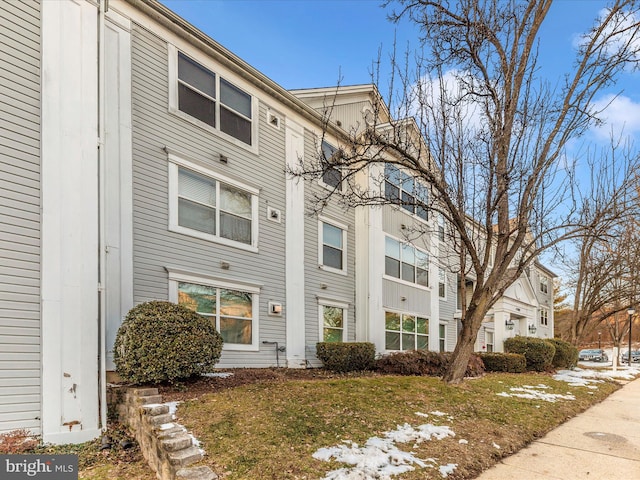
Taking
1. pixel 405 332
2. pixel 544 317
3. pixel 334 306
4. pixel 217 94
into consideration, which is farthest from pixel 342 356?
pixel 544 317

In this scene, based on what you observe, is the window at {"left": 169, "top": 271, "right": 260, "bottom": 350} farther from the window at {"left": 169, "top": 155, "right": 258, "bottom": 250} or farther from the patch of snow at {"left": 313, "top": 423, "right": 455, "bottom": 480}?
the patch of snow at {"left": 313, "top": 423, "right": 455, "bottom": 480}

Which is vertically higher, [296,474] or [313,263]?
[313,263]

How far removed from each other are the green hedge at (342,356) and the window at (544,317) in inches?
928

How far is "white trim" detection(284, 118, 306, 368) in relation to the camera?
11.4 metres

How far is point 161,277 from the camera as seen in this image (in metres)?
8.52

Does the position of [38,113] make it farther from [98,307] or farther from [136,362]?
[136,362]

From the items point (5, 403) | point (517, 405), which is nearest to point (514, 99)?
point (517, 405)

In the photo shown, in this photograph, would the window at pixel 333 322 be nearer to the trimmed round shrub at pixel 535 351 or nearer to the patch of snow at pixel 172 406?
the patch of snow at pixel 172 406

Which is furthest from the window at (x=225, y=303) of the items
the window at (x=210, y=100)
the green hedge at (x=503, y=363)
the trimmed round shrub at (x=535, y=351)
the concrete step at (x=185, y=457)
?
the trimmed round shrub at (x=535, y=351)

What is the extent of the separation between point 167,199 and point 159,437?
5255 mm

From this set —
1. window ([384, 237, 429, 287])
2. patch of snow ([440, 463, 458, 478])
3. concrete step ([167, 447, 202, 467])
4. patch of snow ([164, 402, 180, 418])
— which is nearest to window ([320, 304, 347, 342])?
window ([384, 237, 429, 287])

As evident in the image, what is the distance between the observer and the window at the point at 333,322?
499 inches

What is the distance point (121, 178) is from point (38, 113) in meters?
2.13

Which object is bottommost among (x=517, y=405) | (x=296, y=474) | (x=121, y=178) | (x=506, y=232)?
(x=517, y=405)
